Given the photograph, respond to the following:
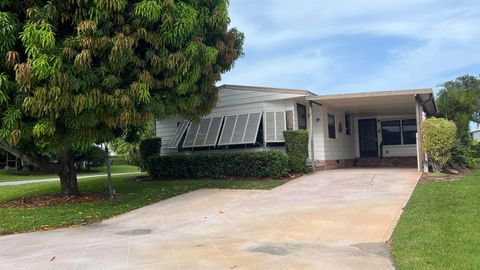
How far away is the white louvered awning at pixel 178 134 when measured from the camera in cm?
1830

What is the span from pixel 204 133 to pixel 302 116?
4046mm

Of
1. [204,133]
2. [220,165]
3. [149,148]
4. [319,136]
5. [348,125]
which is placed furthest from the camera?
[348,125]

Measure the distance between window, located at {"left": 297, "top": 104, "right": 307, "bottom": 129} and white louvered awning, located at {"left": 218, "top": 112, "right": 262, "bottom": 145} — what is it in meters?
1.49

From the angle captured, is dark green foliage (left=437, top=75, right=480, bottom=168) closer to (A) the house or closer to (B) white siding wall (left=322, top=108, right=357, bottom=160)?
(A) the house

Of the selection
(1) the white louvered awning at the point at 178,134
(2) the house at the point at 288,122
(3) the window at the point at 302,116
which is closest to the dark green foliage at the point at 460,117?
Result: (2) the house at the point at 288,122

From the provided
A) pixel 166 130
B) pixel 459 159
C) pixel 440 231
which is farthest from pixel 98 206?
pixel 459 159

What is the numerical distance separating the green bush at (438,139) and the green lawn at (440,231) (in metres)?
3.50

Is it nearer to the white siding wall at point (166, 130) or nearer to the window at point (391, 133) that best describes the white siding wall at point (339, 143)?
the window at point (391, 133)

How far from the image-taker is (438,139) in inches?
543

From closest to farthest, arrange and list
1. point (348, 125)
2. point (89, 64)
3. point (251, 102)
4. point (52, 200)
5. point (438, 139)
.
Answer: point (89, 64) → point (52, 200) → point (438, 139) → point (251, 102) → point (348, 125)

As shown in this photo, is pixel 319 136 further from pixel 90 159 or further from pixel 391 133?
pixel 90 159

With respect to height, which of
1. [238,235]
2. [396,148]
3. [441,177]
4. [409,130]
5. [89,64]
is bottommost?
[238,235]

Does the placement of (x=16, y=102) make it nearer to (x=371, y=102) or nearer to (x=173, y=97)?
(x=173, y=97)

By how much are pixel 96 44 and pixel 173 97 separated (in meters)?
2.54
